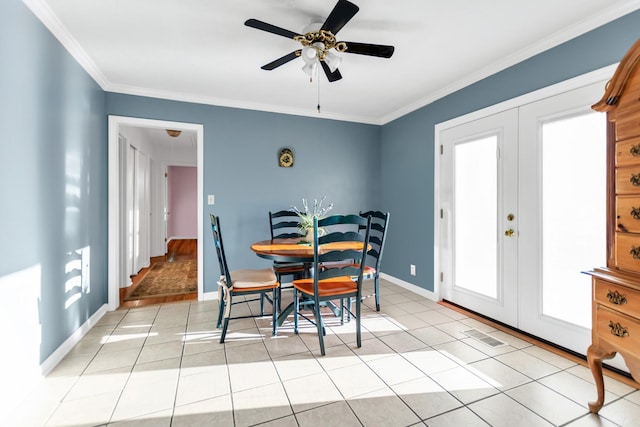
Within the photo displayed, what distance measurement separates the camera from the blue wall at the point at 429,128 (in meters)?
2.01

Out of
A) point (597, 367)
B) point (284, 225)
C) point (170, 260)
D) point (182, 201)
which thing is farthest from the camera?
point (182, 201)

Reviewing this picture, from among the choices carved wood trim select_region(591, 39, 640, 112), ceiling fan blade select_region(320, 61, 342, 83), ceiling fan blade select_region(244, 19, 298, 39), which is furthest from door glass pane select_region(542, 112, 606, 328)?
ceiling fan blade select_region(244, 19, 298, 39)

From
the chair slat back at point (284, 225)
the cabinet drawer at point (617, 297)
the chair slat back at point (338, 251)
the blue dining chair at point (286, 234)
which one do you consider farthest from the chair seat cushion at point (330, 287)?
the cabinet drawer at point (617, 297)

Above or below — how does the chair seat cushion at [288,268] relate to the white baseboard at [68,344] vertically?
above

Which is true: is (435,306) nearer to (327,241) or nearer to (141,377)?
(327,241)

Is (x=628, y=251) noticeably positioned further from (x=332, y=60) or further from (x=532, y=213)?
(x=332, y=60)

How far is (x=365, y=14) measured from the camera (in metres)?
2.01

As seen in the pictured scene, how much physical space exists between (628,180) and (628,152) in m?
0.13

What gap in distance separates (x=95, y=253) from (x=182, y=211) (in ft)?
22.7

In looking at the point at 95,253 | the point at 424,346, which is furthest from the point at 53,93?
the point at 424,346

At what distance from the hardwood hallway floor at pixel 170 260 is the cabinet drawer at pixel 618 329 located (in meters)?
3.61

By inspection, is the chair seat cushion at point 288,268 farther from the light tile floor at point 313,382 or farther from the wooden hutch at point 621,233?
the wooden hutch at point 621,233

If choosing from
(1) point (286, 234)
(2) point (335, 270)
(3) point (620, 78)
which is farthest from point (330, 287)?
(3) point (620, 78)

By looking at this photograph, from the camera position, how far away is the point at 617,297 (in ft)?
4.58
